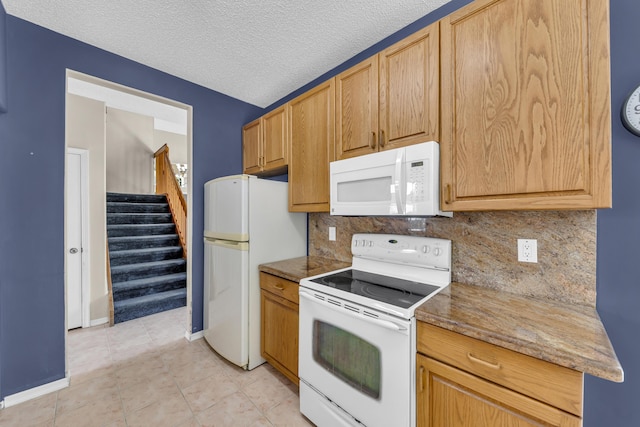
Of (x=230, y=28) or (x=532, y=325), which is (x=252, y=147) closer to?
(x=230, y=28)

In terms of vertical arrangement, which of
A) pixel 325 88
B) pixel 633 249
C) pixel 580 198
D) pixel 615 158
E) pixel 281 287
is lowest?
pixel 281 287

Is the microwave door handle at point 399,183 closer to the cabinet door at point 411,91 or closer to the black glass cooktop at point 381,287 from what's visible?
the cabinet door at point 411,91

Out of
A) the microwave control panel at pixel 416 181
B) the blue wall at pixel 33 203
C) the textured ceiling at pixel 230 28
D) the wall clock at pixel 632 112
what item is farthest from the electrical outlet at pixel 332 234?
the blue wall at pixel 33 203

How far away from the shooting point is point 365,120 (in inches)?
69.1

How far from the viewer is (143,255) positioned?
12.9 feet

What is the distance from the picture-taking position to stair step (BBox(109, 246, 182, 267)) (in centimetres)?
376

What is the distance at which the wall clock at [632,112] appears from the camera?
1134 mm

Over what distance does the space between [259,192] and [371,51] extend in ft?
4.81

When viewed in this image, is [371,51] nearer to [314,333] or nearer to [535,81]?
[535,81]

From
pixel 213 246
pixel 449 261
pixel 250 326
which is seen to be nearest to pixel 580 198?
pixel 449 261

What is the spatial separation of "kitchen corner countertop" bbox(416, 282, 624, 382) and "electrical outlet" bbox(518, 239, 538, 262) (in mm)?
201

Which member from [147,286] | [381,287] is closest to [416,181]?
[381,287]

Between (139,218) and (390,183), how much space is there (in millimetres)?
4822

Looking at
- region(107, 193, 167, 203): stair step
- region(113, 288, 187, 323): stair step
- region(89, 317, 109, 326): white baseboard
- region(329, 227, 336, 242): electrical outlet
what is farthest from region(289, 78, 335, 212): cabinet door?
region(107, 193, 167, 203): stair step
